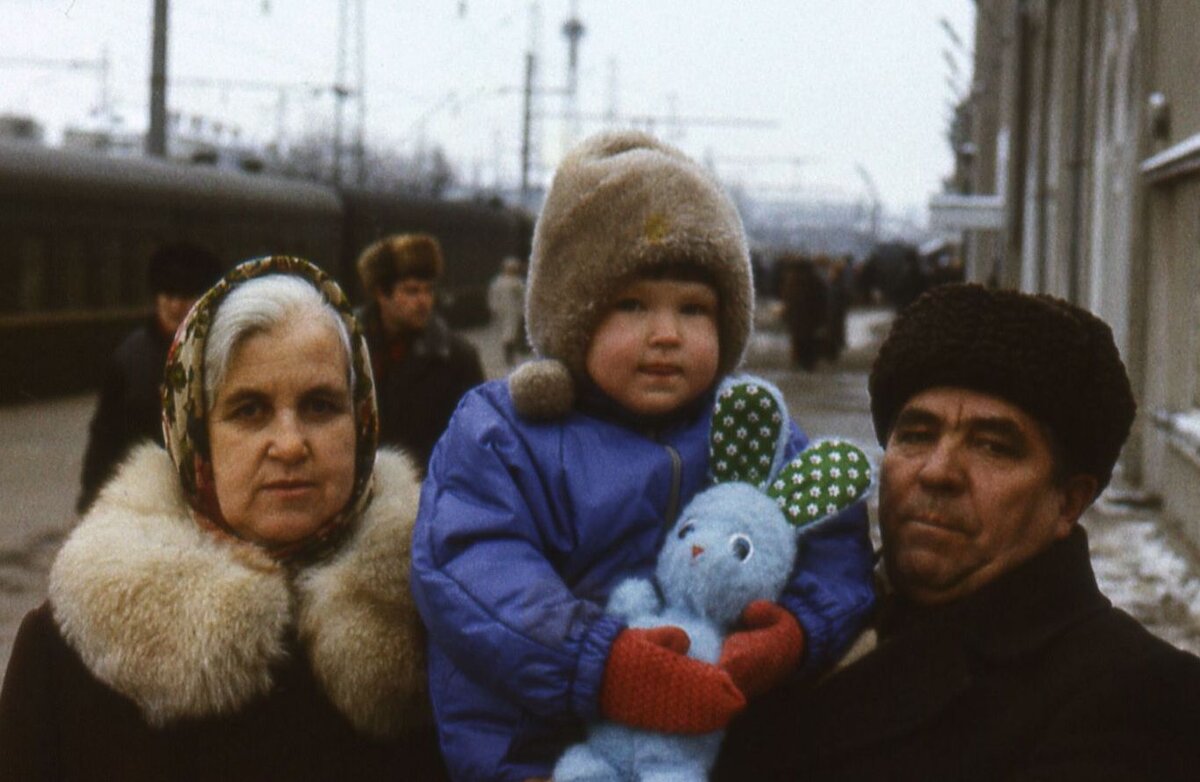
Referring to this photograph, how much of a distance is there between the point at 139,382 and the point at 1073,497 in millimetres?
4364

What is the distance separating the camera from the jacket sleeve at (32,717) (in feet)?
8.63

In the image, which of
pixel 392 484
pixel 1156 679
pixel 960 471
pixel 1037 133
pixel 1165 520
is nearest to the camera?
pixel 1156 679

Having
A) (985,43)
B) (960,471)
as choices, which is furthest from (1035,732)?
(985,43)

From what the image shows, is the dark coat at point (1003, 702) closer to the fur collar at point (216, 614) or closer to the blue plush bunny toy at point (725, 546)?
the blue plush bunny toy at point (725, 546)

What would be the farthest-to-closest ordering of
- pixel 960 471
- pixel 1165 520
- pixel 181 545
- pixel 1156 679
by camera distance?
pixel 1165 520, pixel 181 545, pixel 960 471, pixel 1156 679

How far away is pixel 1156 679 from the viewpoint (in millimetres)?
2217

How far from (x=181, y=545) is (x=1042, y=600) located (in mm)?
1255

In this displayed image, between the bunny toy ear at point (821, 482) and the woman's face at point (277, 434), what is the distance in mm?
688

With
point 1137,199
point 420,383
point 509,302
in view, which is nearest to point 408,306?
point 420,383

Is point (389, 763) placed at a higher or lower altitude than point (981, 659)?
lower

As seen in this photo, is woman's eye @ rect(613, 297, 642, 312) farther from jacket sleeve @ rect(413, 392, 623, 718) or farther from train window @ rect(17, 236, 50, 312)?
train window @ rect(17, 236, 50, 312)

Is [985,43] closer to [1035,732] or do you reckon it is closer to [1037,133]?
[1037,133]

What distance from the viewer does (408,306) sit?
6203 mm

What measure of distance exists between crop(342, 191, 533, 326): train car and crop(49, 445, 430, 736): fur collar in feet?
94.4
